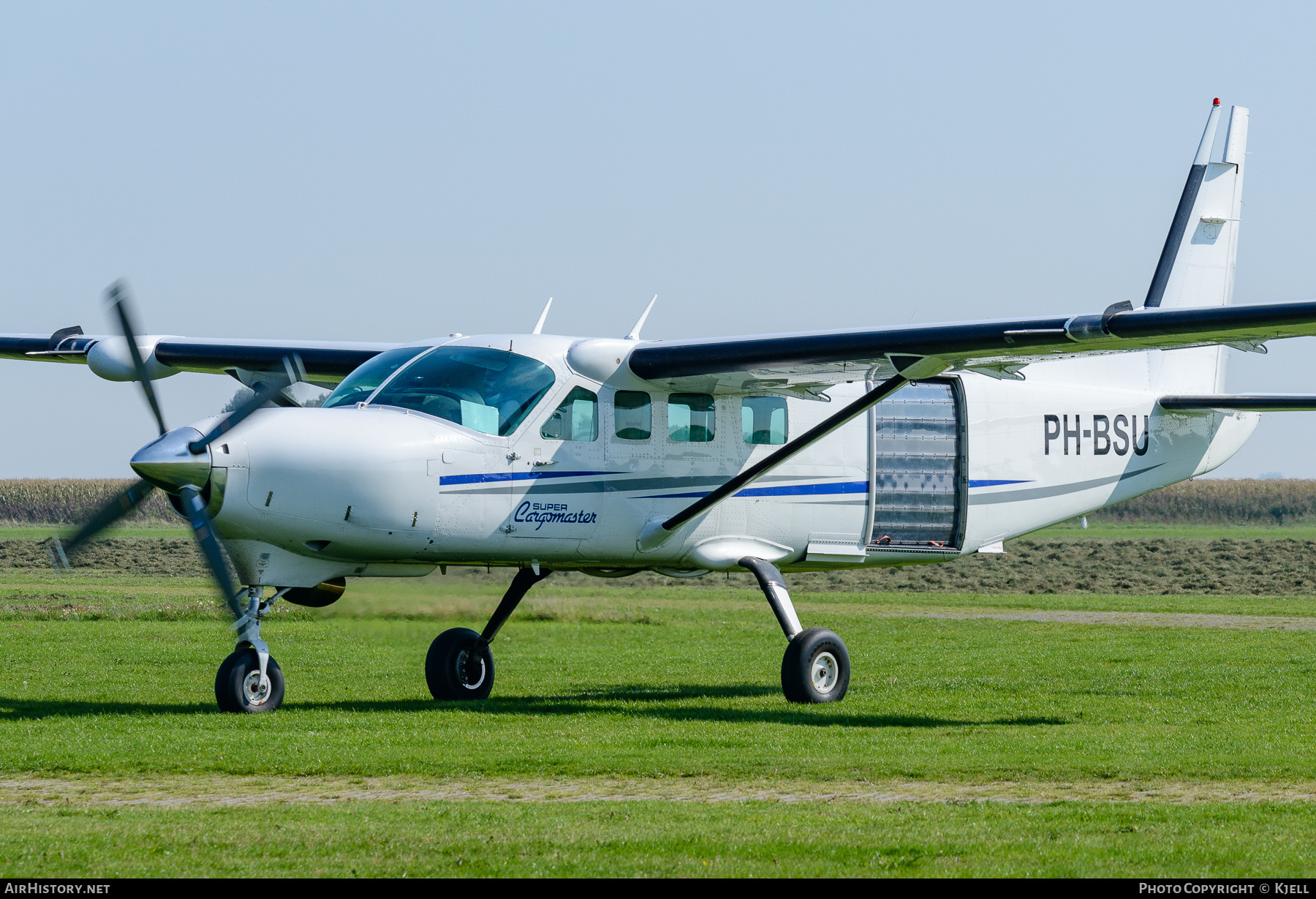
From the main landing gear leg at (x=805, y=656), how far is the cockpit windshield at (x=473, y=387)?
3243 millimetres

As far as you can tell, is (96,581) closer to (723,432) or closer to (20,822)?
(723,432)

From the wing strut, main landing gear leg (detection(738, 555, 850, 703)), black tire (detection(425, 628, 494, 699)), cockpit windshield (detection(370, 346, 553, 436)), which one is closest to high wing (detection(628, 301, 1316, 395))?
the wing strut

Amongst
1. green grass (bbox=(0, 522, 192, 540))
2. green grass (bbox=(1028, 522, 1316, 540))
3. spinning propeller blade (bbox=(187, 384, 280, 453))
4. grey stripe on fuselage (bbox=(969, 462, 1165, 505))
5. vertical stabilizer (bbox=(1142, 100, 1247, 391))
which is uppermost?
vertical stabilizer (bbox=(1142, 100, 1247, 391))

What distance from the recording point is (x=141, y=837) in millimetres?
8656

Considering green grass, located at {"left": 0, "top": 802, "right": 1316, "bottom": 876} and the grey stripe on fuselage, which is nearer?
green grass, located at {"left": 0, "top": 802, "right": 1316, "bottom": 876}

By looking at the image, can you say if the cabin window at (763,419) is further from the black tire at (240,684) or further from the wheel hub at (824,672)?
the black tire at (240,684)

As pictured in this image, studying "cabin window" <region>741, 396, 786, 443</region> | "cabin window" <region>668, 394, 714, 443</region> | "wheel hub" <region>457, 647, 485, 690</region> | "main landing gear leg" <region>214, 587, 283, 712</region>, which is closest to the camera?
"main landing gear leg" <region>214, 587, 283, 712</region>

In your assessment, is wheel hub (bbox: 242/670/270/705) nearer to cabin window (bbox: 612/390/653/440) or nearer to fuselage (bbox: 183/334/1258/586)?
fuselage (bbox: 183/334/1258/586)

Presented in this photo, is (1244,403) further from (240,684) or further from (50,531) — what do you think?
(50,531)

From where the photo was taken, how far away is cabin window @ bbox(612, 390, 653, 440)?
1581cm

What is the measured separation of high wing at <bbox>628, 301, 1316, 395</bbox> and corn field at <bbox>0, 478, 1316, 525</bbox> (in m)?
58.3

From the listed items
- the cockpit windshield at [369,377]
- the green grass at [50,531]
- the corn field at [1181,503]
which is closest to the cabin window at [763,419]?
the cockpit windshield at [369,377]

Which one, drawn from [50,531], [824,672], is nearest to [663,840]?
[824,672]

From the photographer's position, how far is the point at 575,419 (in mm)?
15453
